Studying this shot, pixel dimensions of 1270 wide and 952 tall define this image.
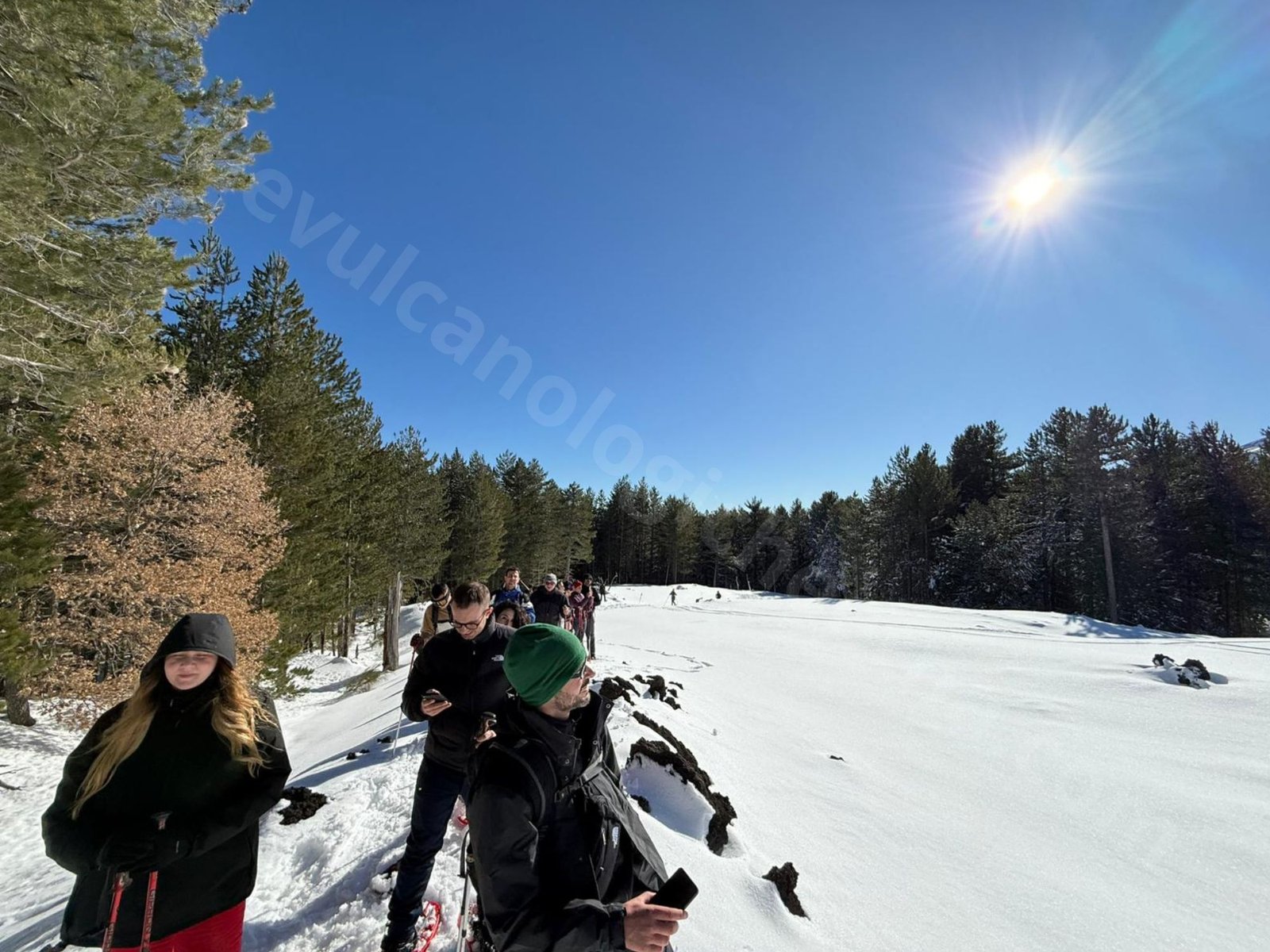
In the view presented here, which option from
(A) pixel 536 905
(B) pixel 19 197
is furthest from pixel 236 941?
(B) pixel 19 197

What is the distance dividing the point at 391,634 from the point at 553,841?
70.4ft

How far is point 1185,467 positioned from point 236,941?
164 feet

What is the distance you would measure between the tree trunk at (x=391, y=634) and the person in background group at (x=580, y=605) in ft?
35.7

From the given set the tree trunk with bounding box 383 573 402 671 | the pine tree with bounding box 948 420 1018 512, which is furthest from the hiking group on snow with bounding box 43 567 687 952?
the pine tree with bounding box 948 420 1018 512

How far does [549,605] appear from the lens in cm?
962

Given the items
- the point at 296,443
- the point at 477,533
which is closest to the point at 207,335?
the point at 296,443

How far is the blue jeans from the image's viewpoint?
123 inches

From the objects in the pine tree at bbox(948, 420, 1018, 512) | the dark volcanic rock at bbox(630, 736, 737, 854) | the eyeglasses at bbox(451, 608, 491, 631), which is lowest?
the dark volcanic rock at bbox(630, 736, 737, 854)

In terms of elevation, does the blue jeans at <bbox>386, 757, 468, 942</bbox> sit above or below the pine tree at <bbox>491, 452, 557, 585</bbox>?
below

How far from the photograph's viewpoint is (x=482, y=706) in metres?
3.29

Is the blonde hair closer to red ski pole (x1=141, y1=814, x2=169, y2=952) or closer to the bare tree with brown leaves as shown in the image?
red ski pole (x1=141, y1=814, x2=169, y2=952)

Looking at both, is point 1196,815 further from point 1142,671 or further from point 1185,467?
point 1185,467

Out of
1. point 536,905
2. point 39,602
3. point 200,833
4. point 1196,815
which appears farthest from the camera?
point 39,602

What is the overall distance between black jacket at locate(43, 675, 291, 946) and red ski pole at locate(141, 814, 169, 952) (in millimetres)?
47
